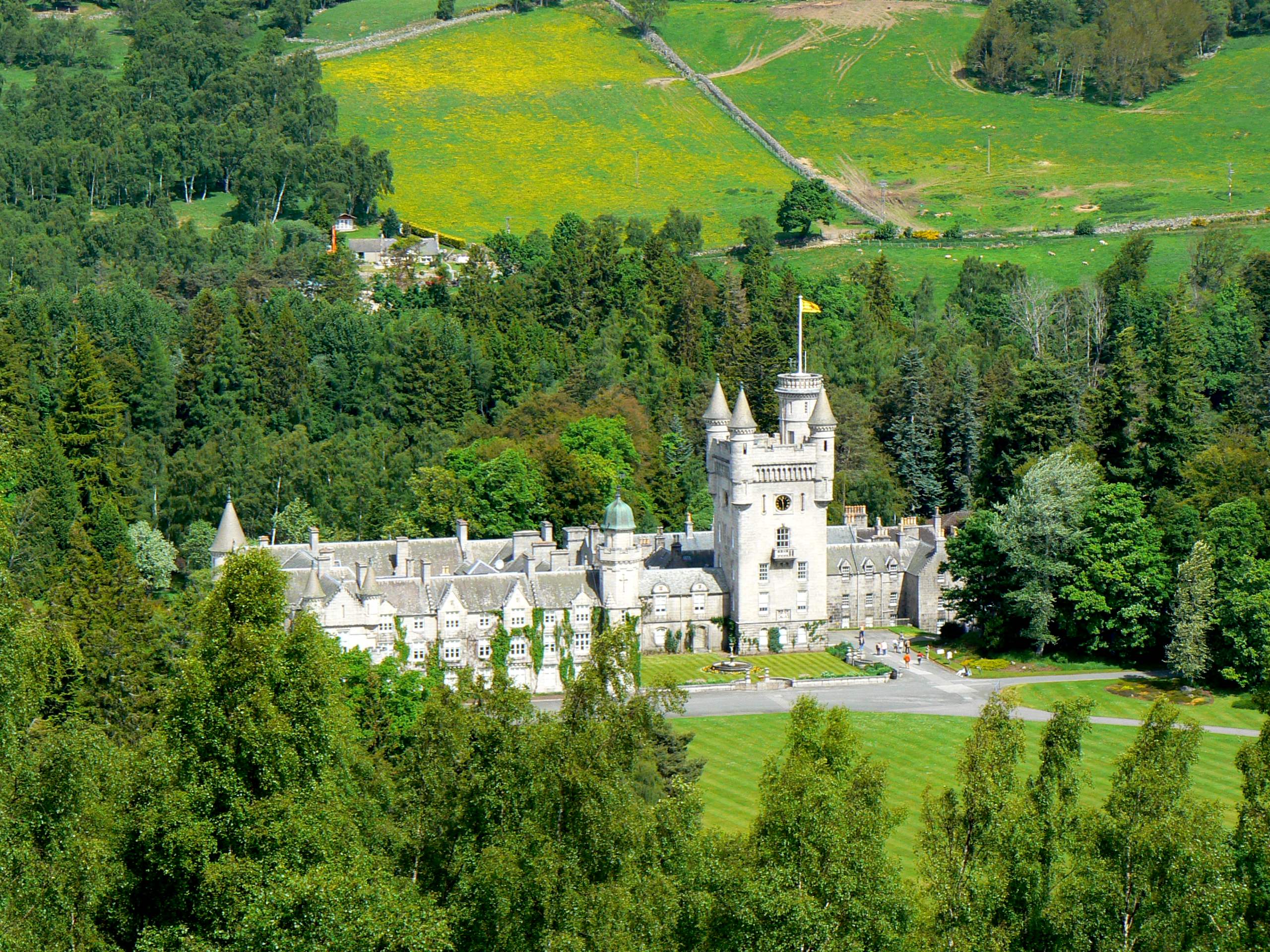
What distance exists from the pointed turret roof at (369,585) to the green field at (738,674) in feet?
47.7

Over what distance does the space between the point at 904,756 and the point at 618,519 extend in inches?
920

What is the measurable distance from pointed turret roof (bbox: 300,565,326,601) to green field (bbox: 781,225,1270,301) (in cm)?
9034

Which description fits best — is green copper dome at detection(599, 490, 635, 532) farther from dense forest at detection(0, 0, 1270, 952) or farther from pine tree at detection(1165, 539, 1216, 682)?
pine tree at detection(1165, 539, 1216, 682)

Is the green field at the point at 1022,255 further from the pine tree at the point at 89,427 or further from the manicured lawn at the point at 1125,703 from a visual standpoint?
the manicured lawn at the point at 1125,703

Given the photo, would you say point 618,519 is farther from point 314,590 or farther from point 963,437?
point 963,437

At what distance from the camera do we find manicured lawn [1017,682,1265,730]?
88000mm

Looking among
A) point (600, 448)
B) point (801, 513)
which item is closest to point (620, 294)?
point (600, 448)

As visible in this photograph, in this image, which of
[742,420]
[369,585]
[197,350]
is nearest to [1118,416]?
[742,420]

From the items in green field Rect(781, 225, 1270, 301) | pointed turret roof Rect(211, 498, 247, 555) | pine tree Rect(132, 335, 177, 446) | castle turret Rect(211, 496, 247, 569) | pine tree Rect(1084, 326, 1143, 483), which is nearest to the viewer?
castle turret Rect(211, 496, 247, 569)

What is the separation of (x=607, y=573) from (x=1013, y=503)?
72.5ft

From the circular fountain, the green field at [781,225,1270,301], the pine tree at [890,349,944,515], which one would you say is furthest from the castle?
the green field at [781,225,1270,301]

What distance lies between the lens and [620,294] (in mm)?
163375

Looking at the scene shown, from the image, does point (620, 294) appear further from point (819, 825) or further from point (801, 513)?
point (819, 825)

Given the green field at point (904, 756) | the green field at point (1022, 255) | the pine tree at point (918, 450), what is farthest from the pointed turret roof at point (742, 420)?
the green field at point (1022, 255)
